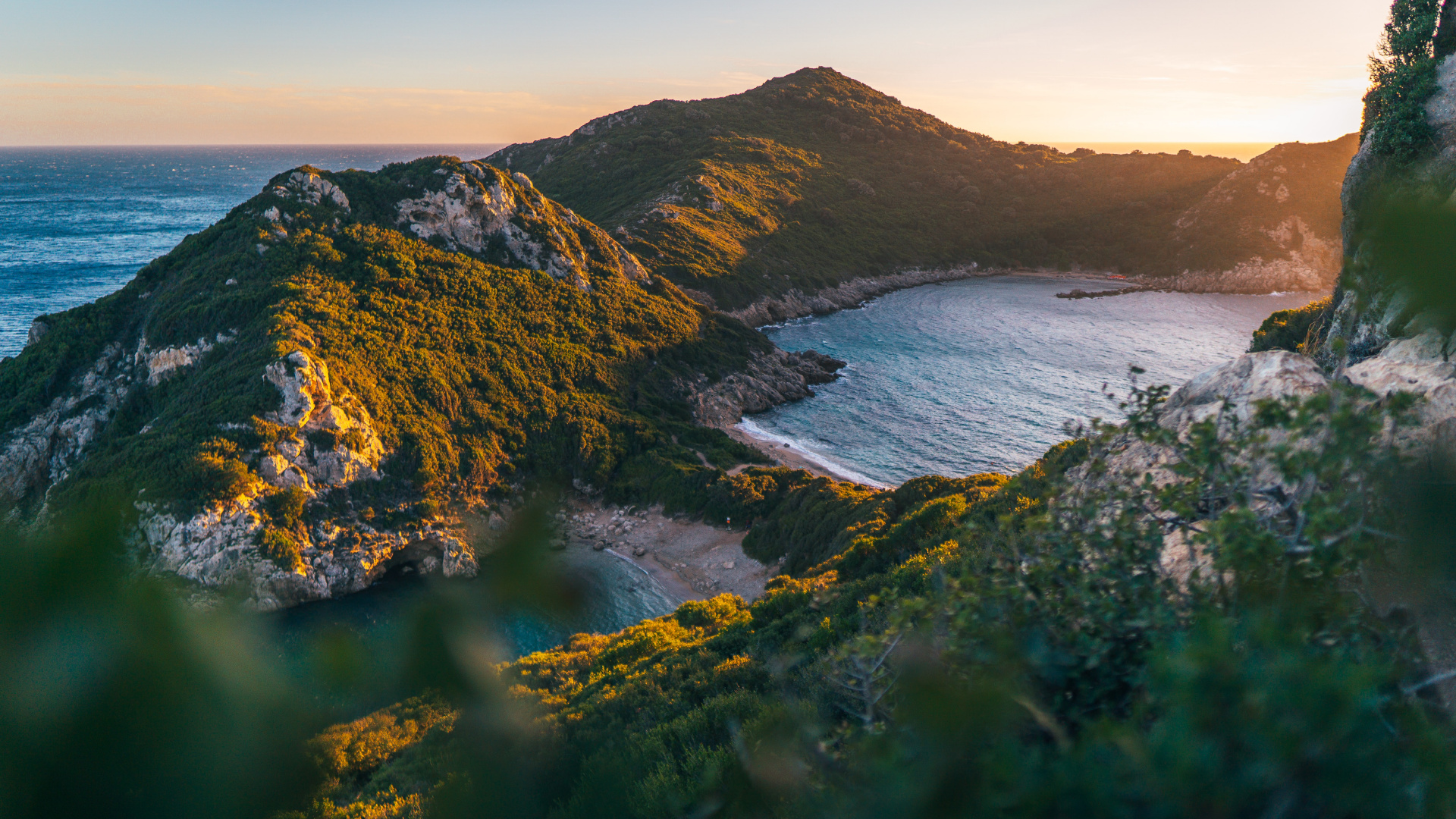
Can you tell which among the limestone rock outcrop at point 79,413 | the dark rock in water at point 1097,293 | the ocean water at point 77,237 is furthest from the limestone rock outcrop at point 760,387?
the ocean water at point 77,237

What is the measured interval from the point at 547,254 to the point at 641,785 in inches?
2033

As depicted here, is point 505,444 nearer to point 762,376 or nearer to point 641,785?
point 762,376

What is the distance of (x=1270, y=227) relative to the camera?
95.8 meters

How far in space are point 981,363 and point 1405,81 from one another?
178 feet

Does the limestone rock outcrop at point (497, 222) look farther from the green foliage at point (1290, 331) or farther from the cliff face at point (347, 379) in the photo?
the green foliage at point (1290, 331)

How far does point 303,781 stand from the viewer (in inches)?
69.9

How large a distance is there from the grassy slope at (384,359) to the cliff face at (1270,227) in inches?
3271

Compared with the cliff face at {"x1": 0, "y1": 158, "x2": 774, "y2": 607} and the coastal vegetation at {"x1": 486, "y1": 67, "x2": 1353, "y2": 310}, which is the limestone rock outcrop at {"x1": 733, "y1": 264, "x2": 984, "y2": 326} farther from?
the cliff face at {"x1": 0, "y1": 158, "x2": 774, "y2": 607}

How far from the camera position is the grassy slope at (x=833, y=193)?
8981 cm

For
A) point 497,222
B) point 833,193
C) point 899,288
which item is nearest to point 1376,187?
point 497,222

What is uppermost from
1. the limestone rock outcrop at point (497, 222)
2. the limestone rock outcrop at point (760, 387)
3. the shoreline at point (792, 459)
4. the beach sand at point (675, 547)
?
the limestone rock outcrop at point (497, 222)

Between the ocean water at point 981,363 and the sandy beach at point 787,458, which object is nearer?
the sandy beach at point 787,458

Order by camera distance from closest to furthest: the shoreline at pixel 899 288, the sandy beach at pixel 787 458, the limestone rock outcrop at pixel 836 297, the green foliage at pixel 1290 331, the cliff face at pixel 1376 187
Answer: the cliff face at pixel 1376 187
the green foliage at pixel 1290 331
the sandy beach at pixel 787 458
the limestone rock outcrop at pixel 836 297
the shoreline at pixel 899 288

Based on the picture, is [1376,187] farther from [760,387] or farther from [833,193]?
[833,193]
